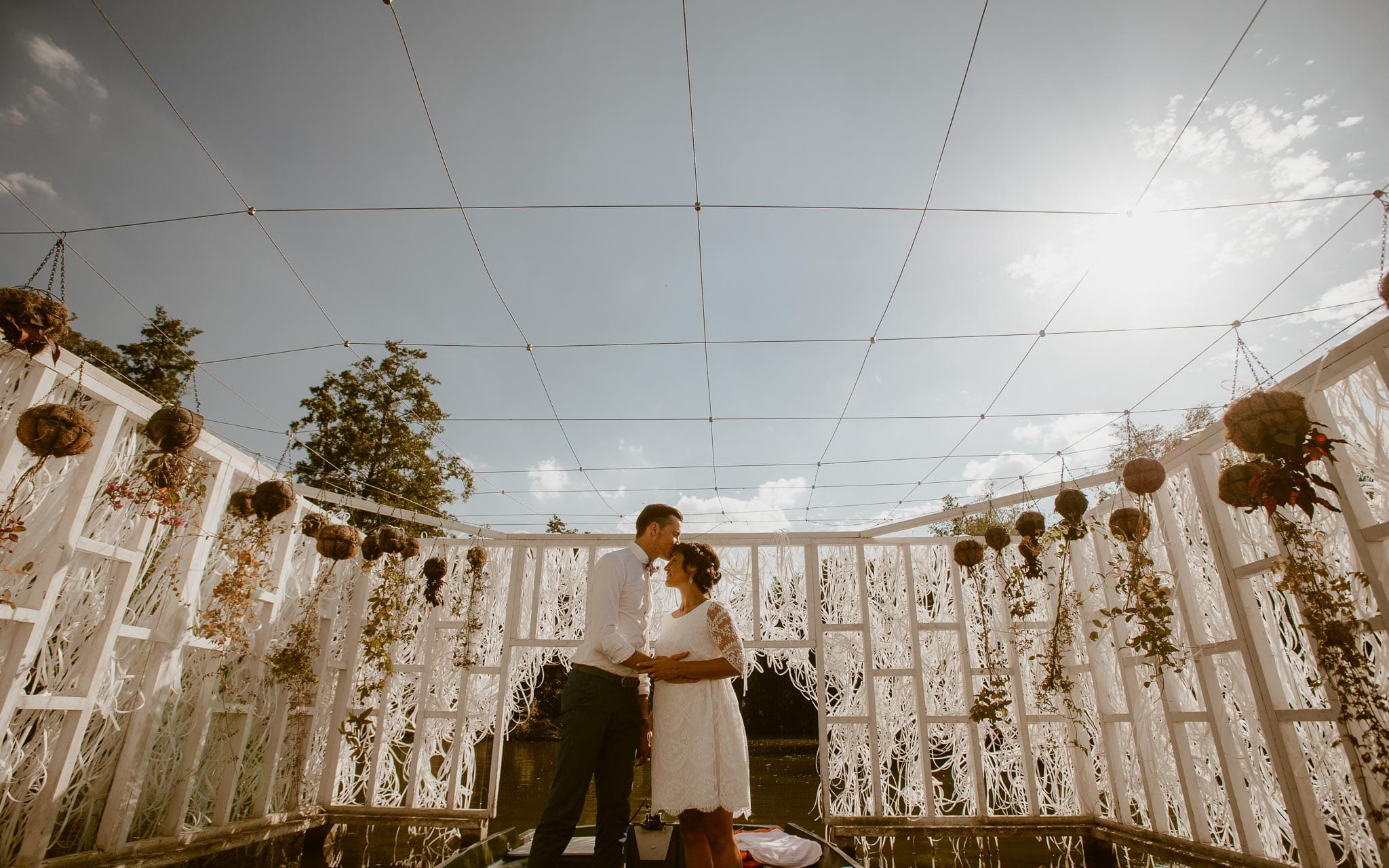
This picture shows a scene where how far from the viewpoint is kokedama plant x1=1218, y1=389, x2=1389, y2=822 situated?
2.51 meters

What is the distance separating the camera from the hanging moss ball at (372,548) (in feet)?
17.2

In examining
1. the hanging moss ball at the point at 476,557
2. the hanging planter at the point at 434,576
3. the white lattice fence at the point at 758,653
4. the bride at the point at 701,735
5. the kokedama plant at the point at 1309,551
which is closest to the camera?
the bride at the point at 701,735

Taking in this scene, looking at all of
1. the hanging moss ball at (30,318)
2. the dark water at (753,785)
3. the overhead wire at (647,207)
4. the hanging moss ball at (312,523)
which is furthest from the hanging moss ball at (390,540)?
the hanging moss ball at (30,318)

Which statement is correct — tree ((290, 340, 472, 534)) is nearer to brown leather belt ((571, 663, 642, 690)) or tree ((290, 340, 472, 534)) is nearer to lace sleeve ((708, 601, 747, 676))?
brown leather belt ((571, 663, 642, 690))

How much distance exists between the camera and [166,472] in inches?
138

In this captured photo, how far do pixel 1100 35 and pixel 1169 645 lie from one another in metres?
3.49

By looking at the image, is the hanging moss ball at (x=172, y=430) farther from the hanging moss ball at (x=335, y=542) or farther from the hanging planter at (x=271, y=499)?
the hanging moss ball at (x=335, y=542)

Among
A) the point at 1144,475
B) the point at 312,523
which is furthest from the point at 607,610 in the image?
the point at 312,523

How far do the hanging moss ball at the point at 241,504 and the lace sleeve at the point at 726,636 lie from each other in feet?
12.0

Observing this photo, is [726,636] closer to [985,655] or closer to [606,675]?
[606,675]

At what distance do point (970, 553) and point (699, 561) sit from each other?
336 centimetres

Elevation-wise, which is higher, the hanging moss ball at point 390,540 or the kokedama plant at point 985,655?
the hanging moss ball at point 390,540

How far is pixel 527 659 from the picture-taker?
5.67m

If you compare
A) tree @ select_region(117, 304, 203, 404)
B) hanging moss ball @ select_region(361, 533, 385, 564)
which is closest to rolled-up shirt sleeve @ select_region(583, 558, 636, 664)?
hanging moss ball @ select_region(361, 533, 385, 564)
